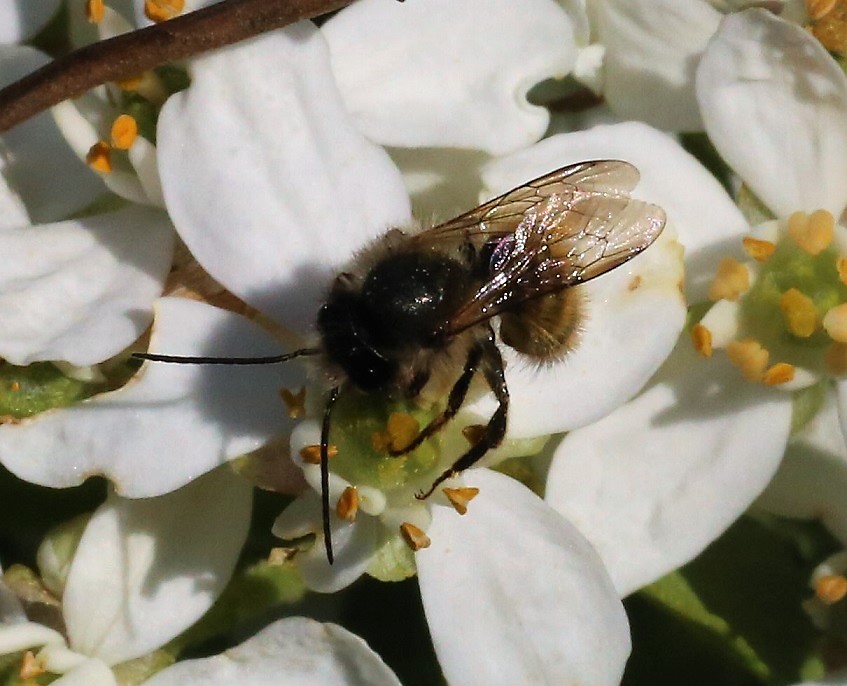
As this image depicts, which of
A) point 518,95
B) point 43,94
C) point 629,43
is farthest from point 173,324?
point 629,43

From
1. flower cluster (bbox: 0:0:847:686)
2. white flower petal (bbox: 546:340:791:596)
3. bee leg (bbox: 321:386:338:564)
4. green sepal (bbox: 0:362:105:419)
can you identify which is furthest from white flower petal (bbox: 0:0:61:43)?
white flower petal (bbox: 546:340:791:596)

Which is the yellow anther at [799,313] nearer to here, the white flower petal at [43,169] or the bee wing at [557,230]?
the bee wing at [557,230]

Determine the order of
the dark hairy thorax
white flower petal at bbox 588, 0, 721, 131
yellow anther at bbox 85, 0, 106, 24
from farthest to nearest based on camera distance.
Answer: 1. white flower petal at bbox 588, 0, 721, 131
2. yellow anther at bbox 85, 0, 106, 24
3. the dark hairy thorax

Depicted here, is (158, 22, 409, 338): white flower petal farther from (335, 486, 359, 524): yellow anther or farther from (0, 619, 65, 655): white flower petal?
(0, 619, 65, 655): white flower petal

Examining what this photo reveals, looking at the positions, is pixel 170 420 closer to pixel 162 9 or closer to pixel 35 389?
pixel 35 389

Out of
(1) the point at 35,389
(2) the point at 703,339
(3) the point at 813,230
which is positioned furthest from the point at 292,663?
(3) the point at 813,230

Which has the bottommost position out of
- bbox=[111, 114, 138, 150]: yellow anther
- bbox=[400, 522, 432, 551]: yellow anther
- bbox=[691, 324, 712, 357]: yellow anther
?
bbox=[691, 324, 712, 357]: yellow anther

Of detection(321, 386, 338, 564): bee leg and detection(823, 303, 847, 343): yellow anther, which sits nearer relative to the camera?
detection(321, 386, 338, 564): bee leg

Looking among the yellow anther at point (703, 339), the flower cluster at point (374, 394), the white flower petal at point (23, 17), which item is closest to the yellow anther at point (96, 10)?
the flower cluster at point (374, 394)
